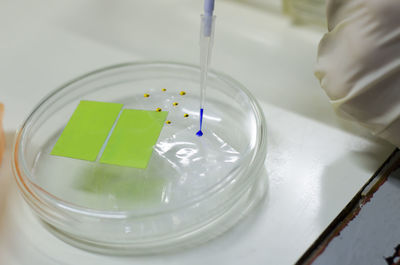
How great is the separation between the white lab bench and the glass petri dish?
0.08 ft

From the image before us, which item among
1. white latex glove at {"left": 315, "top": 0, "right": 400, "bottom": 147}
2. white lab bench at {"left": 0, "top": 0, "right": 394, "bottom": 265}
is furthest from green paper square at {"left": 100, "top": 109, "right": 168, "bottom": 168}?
white latex glove at {"left": 315, "top": 0, "right": 400, "bottom": 147}

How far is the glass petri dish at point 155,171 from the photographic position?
0.57 meters

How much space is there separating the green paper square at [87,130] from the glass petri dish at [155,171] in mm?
18

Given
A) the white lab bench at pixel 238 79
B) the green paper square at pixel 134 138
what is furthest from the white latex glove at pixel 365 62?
the green paper square at pixel 134 138

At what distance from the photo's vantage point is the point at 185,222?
573 mm

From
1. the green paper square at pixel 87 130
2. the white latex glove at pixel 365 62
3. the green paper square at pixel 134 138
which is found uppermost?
the white latex glove at pixel 365 62

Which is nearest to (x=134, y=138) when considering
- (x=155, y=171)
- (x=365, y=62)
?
(x=155, y=171)

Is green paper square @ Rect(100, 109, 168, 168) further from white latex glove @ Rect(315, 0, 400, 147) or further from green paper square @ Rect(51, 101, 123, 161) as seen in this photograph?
white latex glove @ Rect(315, 0, 400, 147)

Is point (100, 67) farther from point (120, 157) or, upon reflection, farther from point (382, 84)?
point (382, 84)

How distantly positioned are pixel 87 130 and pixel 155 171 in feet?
0.45

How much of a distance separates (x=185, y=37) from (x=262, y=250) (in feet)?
1.71

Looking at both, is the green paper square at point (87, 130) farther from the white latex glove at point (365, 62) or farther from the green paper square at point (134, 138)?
the white latex glove at point (365, 62)

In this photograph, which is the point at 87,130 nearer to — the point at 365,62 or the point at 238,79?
the point at 238,79

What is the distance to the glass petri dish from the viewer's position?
1.86ft
